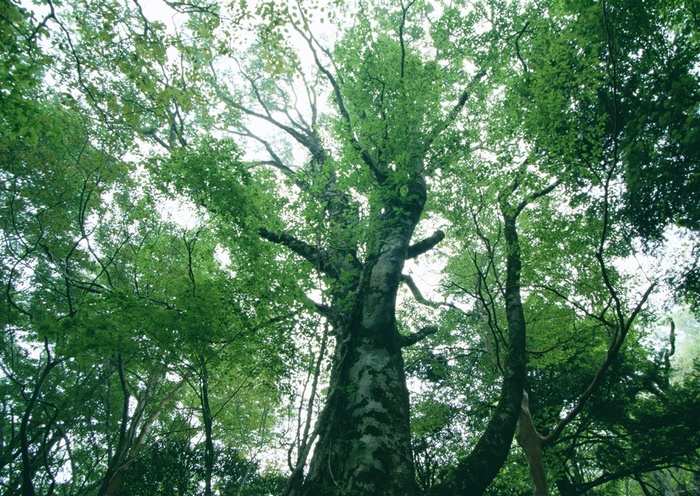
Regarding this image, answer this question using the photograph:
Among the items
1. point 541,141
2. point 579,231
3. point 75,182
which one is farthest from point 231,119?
point 579,231

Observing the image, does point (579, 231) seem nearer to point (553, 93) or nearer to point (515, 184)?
point (515, 184)

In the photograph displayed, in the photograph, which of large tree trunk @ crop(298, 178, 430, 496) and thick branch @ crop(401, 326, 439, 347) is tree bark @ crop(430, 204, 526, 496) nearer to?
large tree trunk @ crop(298, 178, 430, 496)

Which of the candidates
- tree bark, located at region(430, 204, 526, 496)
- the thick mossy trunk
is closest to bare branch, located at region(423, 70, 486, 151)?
the thick mossy trunk

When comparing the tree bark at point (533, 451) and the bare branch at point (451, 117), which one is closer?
the tree bark at point (533, 451)

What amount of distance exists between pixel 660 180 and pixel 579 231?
4.09 ft

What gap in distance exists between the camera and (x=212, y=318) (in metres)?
4.29

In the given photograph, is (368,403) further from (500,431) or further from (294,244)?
(294,244)

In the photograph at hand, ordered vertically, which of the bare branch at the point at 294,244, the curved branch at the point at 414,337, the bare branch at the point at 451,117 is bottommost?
the curved branch at the point at 414,337

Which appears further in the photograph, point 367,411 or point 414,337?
point 414,337

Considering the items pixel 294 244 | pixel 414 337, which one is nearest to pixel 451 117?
pixel 294 244

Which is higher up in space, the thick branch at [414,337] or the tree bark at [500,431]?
the thick branch at [414,337]

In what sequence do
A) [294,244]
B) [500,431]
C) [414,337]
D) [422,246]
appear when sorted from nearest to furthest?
[500,431] < [414,337] < [294,244] < [422,246]

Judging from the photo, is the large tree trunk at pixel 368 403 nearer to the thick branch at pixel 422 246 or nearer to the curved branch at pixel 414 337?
the curved branch at pixel 414 337

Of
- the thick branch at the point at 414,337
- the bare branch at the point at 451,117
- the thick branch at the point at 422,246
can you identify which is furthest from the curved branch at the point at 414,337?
the bare branch at the point at 451,117
